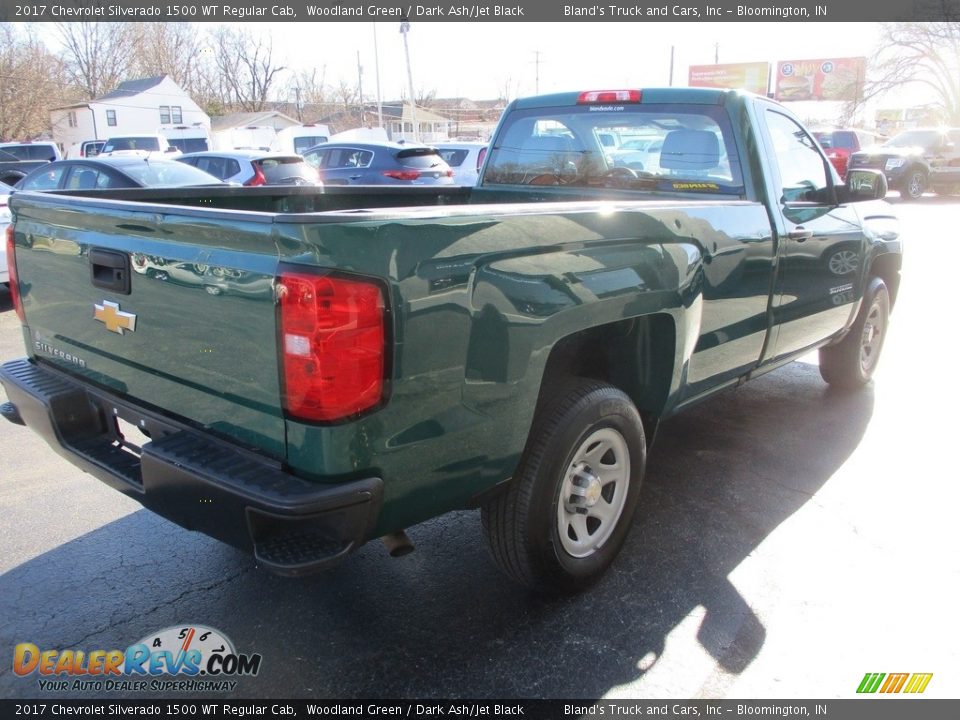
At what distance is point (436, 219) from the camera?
2119mm

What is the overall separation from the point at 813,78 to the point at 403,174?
58.1m

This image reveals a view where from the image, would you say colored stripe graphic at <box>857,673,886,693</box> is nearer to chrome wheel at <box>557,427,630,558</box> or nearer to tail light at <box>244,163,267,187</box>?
chrome wheel at <box>557,427,630,558</box>

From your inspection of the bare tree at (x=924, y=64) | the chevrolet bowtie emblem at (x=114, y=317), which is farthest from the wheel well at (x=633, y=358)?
the bare tree at (x=924, y=64)

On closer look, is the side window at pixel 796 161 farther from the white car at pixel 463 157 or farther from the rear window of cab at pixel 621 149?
the white car at pixel 463 157

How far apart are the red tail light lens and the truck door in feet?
2.23

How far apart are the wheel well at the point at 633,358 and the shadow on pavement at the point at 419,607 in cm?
74

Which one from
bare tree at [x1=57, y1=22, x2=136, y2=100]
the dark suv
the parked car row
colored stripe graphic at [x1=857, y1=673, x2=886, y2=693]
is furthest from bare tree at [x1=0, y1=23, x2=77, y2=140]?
colored stripe graphic at [x1=857, y1=673, x2=886, y2=693]

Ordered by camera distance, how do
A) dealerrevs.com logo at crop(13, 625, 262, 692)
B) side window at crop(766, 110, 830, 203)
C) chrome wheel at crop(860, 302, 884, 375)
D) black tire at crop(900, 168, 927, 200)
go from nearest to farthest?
dealerrevs.com logo at crop(13, 625, 262, 692), side window at crop(766, 110, 830, 203), chrome wheel at crop(860, 302, 884, 375), black tire at crop(900, 168, 927, 200)

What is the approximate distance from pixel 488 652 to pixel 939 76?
A: 49.8 metres

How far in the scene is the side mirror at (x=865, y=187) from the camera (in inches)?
171

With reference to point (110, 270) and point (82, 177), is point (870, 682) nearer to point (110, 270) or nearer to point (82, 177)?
point (110, 270)

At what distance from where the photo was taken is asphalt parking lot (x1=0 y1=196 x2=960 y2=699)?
2537 mm

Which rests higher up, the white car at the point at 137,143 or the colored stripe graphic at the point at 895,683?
the white car at the point at 137,143

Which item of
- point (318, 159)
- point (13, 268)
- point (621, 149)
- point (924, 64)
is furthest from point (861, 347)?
point (924, 64)
